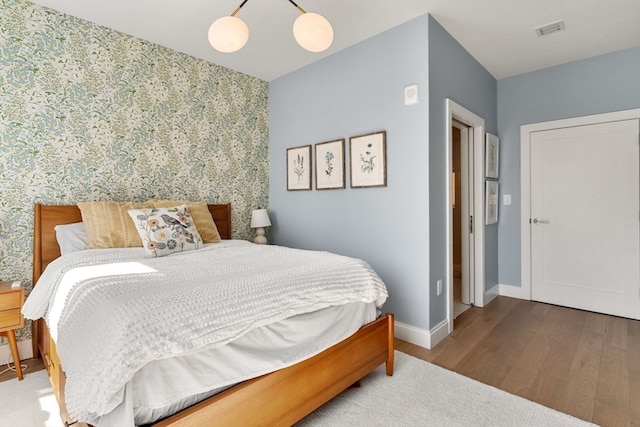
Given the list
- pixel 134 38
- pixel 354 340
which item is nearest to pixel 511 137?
pixel 354 340

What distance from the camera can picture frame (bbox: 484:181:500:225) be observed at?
3.54m

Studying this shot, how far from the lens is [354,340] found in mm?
1742

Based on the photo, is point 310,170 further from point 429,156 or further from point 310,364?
point 310,364

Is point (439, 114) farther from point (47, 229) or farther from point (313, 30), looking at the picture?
point (47, 229)

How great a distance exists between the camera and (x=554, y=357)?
7.64 feet

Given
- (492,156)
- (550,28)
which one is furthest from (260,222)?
(550,28)

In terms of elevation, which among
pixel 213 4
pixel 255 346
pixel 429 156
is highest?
pixel 213 4

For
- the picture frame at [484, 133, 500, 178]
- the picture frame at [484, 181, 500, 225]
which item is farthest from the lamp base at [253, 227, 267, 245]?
the picture frame at [484, 133, 500, 178]

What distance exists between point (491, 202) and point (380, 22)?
7.56 ft

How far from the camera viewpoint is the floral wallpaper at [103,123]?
2295 millimetres

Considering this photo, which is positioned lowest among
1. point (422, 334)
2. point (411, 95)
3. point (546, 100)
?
point (422, 334)

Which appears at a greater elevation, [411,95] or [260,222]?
[411,95]

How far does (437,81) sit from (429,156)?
645mm

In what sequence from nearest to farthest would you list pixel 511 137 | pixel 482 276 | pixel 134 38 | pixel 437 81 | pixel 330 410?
pixel 330 410 → pixel 437 81 → pixel 134 38 → pixel 482 276 → pixel 511 137
